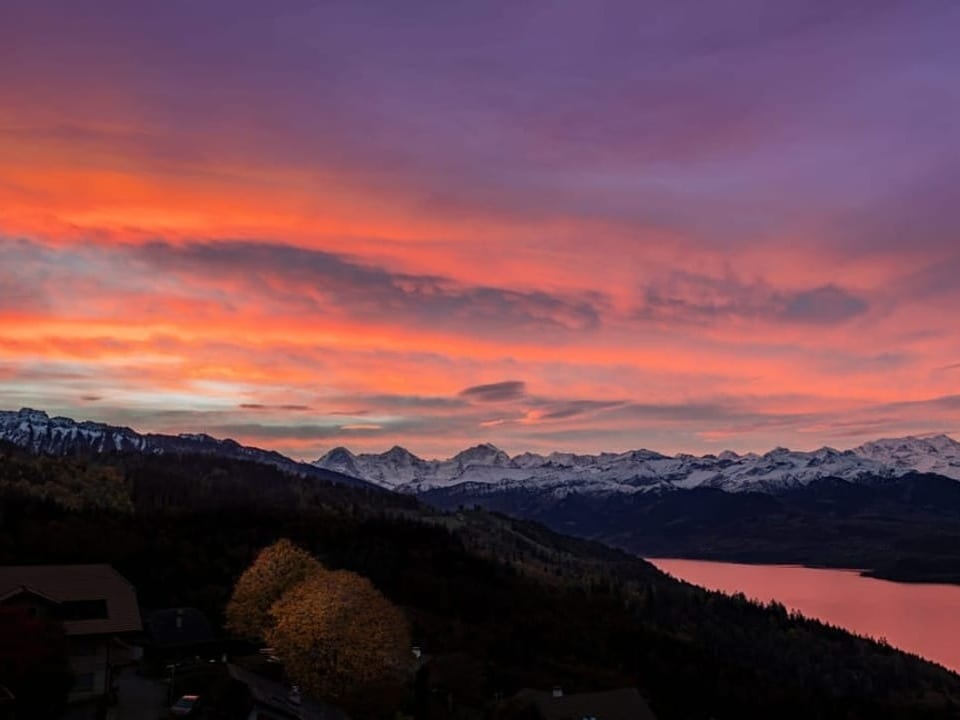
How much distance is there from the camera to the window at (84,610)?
208ft

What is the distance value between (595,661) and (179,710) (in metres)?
143

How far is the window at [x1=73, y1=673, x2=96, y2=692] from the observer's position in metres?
59.1

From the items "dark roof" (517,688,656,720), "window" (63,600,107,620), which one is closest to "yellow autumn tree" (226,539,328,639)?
"window" (63,600,107,620)

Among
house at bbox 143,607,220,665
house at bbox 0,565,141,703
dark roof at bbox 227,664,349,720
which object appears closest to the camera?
dark roof at bbox 227,664,349,720

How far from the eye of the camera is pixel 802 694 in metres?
197

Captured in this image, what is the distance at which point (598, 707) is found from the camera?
79438 mm

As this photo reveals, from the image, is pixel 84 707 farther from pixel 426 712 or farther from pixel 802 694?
pixel 802 694

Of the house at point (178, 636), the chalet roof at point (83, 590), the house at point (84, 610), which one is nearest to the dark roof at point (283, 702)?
the house at point (84, 610)

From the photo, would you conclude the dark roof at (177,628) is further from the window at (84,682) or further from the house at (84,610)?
the window at (84,682)

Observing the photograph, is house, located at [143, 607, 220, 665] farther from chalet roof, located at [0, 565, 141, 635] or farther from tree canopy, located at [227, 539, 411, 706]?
chalet roof, located at [0, 565, 141, 635]

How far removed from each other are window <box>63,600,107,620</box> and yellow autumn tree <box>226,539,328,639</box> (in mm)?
21789

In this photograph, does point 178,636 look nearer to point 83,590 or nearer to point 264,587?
point 264,587

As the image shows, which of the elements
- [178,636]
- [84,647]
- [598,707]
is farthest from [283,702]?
[178,636]

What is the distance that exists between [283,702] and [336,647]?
13232 mm
